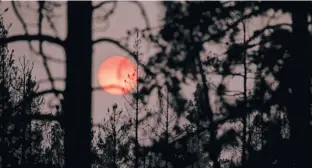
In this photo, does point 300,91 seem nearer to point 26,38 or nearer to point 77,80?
point 77,80

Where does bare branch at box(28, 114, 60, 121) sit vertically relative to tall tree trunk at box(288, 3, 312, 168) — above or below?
below

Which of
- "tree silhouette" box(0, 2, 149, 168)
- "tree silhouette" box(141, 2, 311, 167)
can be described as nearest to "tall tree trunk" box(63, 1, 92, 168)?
"tree silhouette" box(0, 2, 149, 168)

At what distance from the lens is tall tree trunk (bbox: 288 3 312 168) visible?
7.96m

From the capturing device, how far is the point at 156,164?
805cm

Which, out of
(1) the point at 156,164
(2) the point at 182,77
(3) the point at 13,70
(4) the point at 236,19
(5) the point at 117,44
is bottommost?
(1) the point at 156,164

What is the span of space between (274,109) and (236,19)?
184 cm

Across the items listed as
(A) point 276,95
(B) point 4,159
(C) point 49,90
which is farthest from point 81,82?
(B) point 4,159

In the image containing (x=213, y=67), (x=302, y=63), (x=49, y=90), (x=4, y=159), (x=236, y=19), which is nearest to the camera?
(x=49, y=90)

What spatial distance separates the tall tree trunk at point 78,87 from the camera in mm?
4688

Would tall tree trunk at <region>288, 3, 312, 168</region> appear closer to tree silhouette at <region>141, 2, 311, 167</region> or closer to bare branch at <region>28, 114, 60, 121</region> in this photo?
tree silhouette at <region>141, 2, 311, 167</region>

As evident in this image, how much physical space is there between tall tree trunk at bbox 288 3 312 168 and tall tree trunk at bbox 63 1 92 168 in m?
4.41

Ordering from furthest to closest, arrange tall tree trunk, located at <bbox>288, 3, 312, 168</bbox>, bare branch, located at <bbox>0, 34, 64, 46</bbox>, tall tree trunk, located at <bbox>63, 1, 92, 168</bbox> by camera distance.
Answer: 1. tall tree trunk, located at <bbox>288, 3, 312, 168</bbox>
2. tall tree trunk, located at <bbox>63, 1, 92, 168</bbox>
3. bare branch, located at <bbox>0, 34, 64, 46</bbox>

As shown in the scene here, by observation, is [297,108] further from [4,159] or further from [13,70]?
[13,70]

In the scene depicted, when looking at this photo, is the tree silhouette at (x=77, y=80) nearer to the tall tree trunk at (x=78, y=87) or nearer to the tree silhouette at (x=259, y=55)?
the tall tree trunk at (x=78, y=87)
